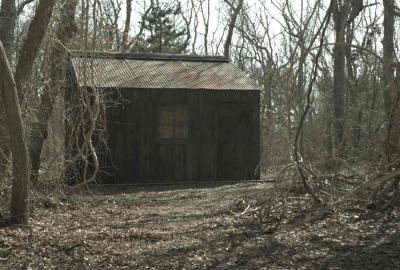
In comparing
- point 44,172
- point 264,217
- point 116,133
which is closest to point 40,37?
point 44,172

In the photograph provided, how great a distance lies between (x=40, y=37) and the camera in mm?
9445

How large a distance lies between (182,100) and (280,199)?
821cm

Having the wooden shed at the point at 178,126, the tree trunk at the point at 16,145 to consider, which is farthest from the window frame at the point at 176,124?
the tree trunk at the point at 16,145

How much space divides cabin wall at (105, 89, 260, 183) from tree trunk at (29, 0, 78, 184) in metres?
4.58

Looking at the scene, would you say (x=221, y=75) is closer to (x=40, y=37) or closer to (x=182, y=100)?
(x=182, y=100)

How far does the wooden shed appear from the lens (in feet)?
55.0

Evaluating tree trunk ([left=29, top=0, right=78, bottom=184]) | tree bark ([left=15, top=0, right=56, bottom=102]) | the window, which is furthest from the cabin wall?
tree bark ([left=15, top=0, right=56, bottom=102])

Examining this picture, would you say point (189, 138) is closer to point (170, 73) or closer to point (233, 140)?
point (233, 140)

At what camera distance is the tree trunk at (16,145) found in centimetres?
854

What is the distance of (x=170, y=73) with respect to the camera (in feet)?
59.2

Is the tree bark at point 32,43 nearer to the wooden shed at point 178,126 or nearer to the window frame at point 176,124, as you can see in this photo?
the wooden shed at point 178,126

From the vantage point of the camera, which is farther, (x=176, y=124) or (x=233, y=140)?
(x=233, y=140)

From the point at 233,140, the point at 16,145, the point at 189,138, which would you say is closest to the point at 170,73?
the point at 189,138

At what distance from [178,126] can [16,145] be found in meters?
8.83
